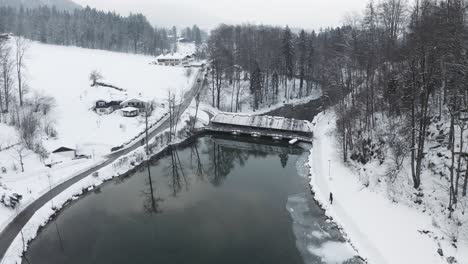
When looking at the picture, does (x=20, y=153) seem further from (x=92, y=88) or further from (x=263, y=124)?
(x=92, y=88)

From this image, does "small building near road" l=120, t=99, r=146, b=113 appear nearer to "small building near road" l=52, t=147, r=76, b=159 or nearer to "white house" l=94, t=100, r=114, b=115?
"white house" l=94, t=100, r=114, b=115

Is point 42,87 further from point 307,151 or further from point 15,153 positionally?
point 307,151

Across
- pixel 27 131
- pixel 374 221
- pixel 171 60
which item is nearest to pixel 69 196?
pixel 27 131

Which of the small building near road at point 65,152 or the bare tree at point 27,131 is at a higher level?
Result: the bare tree at point 27,131

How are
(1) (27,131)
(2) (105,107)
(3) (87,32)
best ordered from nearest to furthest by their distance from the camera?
(1) (27,131) < (2) (105,107) < (3) (87,32)

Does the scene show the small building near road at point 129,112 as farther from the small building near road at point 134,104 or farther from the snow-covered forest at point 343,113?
the small building near road at point 134,104

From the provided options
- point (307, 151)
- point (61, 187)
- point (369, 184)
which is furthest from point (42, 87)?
point (369, 184)

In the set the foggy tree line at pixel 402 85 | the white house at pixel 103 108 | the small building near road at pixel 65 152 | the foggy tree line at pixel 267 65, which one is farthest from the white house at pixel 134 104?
the small building near road at pixel 65 152
